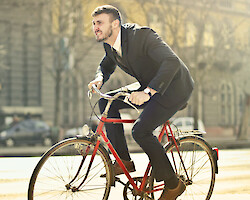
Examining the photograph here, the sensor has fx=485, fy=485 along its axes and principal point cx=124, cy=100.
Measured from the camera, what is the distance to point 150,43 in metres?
4.05

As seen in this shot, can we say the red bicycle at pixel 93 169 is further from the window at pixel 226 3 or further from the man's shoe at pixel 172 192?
the window at pixel 226 3

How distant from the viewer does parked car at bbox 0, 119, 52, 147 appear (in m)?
24.7

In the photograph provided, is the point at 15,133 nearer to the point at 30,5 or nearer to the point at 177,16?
the point at 30,5

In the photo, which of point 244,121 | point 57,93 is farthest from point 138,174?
point 244,121

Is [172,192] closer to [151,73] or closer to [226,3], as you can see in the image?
[151,73]

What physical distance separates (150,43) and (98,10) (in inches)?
20.8

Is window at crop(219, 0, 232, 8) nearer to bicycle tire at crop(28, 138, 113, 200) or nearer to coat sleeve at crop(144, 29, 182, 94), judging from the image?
coat sleeve at crop(144, 29, 182, 94)

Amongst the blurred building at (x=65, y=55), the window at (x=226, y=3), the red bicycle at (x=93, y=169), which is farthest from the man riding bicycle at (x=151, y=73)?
the window at (x=226, y=3)

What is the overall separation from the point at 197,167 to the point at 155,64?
3.96 feet

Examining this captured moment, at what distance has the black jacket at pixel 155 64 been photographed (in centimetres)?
395

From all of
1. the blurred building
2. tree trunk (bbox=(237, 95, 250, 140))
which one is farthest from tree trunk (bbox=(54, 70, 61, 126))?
tree trunk (bbox=(237, 95, 250, 140))

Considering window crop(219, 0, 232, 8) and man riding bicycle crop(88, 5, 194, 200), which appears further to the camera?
window crop(219, 0, 232, 8)

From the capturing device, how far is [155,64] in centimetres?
415

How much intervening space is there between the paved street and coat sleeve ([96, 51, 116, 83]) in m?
0.99
